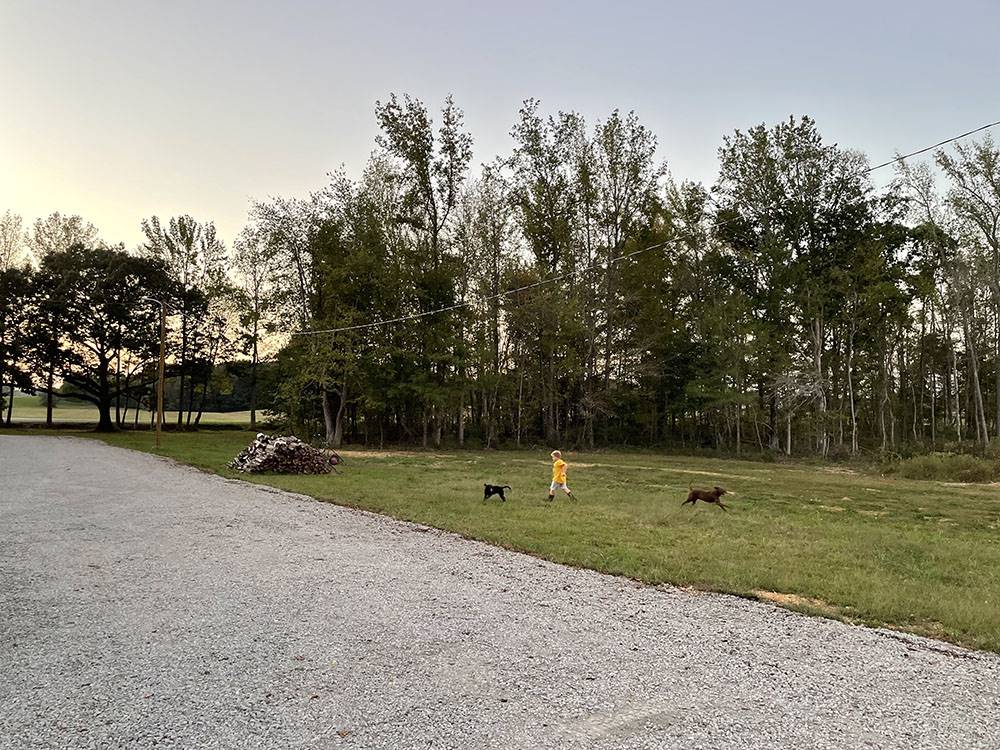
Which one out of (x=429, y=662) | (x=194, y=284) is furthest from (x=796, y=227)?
(x=194, y=284)

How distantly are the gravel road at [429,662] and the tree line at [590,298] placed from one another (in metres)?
24.4

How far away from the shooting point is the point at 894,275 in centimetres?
3128

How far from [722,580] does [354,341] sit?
26.8 meters

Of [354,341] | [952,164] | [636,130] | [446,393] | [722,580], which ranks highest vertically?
[636,130]

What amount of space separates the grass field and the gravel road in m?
0.65

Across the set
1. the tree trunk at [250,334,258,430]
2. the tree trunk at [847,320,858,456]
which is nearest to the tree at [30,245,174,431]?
the tree trunk at [250,334,258,430]

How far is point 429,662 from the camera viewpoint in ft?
12.2

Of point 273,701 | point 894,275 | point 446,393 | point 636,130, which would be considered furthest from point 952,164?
point 273,701

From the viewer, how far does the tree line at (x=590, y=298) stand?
102 ft

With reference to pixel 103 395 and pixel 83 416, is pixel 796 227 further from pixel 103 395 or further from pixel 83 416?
pixel 83 416

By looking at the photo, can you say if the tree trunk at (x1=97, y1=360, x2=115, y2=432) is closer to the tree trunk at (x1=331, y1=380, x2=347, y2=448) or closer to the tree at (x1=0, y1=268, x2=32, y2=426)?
the tree at (x1=0, y1=268, x2=32, y2=426)

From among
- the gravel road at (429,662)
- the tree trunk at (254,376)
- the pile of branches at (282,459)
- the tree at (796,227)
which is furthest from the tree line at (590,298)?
the gravel road at (429,662)

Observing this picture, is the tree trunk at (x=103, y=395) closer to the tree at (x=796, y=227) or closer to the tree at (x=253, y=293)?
the tree at (x=253, y=293)

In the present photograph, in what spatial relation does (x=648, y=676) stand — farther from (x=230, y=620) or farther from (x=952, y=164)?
(x=952, y=164)
